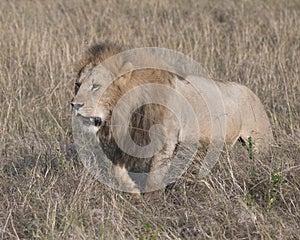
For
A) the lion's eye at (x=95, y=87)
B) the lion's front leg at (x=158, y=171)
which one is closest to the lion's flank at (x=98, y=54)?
the lion's eye at (x=95, y=87)

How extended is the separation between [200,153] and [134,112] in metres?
0.45

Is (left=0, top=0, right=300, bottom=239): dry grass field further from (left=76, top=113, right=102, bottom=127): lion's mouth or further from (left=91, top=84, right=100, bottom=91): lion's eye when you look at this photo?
(left=91, top=84, right=100, bottom=91): lion's eye

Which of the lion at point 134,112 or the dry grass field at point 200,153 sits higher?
the lion at point 134,112

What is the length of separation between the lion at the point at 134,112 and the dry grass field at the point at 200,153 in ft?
0.52

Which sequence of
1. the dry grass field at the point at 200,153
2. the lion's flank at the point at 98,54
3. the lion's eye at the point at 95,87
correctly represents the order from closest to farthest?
the dry grass field at the point at 200,153, the lion's eye at the point at 95,87, the lion's flank at the point at 98,54

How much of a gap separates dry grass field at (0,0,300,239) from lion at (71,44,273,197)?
0.52 feet

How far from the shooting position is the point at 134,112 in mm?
3189

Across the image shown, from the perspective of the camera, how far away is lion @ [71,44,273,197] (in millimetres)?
3074

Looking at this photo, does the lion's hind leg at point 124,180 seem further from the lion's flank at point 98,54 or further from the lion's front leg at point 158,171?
the lion's flank at point 98,54

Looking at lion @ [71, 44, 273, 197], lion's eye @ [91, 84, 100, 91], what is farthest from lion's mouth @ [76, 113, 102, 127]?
lion's eye @ [91, 84, 100, 91]

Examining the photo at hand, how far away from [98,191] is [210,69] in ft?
7.71

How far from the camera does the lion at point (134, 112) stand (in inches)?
121

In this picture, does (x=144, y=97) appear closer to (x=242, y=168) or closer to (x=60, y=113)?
(x=242, y=168)

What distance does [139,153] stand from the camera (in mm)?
3283
